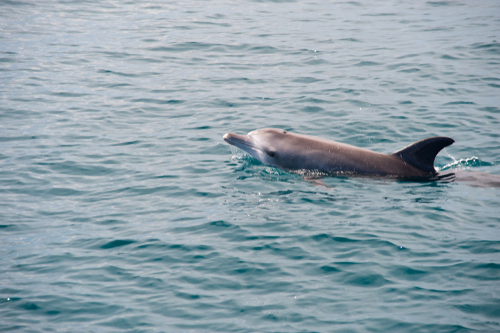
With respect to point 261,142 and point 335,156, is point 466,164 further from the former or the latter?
point 261,142

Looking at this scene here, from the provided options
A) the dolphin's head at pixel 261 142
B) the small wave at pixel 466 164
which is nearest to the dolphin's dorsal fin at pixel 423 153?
the small wave at pixel 466 164

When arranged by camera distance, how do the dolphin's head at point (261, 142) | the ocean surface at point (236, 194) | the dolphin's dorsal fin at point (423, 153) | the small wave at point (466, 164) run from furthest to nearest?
the dolphin's head at point (261, 142)
the small wave at point (466, 164)
the dolphin's dorsal fin at point (423, 153)
the ocean surface at point (236, 194)

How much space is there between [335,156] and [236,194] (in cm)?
256

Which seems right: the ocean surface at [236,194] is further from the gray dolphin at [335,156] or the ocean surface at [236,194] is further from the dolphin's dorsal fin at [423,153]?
the dolphin's dorsal fin at [423,153]

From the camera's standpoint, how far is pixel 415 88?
19688 millimetres

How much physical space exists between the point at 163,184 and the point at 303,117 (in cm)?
601

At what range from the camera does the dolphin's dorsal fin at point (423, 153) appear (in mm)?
12102

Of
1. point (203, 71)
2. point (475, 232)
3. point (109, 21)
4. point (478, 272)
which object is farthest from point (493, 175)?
point (109, 21)

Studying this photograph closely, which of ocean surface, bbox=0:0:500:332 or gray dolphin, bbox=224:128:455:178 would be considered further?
gray dolphin, bbox=224:128:455:178

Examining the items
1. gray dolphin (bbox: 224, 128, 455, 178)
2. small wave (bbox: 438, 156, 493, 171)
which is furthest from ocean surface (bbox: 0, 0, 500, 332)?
gray dolphin (bbox: 224, 128, 455, 178)

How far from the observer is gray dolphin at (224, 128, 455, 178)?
12.4 m

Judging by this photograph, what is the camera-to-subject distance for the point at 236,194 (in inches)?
469

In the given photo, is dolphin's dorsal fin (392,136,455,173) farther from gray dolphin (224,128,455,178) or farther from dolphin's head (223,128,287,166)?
dolphin's head (223,128,287,166)

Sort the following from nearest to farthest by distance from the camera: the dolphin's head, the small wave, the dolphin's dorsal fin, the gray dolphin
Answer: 1. the dolphin's dorsal fin
2. the gray dolphin
3. the small wave
4. the dolphin's head
